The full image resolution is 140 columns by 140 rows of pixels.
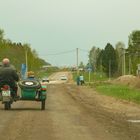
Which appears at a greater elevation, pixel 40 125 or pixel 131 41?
pixel 131 41

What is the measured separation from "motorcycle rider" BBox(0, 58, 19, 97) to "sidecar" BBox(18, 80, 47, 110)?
34cm

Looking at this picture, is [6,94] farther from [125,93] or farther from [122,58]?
[122,58]

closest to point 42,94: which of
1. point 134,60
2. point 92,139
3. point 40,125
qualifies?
point 40,125

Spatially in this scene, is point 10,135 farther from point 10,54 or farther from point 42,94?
point 10,54

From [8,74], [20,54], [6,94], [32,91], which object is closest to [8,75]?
[8,74]

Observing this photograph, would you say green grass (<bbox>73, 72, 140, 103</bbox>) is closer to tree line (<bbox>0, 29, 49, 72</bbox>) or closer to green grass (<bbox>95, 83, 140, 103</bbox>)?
green grass (<bbox>95, 83, 140, 103</bbox>)

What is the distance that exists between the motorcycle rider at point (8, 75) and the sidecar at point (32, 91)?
34cm

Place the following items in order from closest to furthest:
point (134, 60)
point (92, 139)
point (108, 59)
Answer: point (92, 139)
point (134, 60)
point (108, 59)

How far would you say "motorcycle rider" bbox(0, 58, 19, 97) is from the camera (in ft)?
74.0

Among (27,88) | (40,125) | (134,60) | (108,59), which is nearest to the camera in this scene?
(40,125)

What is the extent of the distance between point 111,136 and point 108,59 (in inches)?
5643

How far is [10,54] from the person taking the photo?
118 metres

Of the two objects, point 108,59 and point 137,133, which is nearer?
point 137,133

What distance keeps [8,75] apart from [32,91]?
3.88 ft
